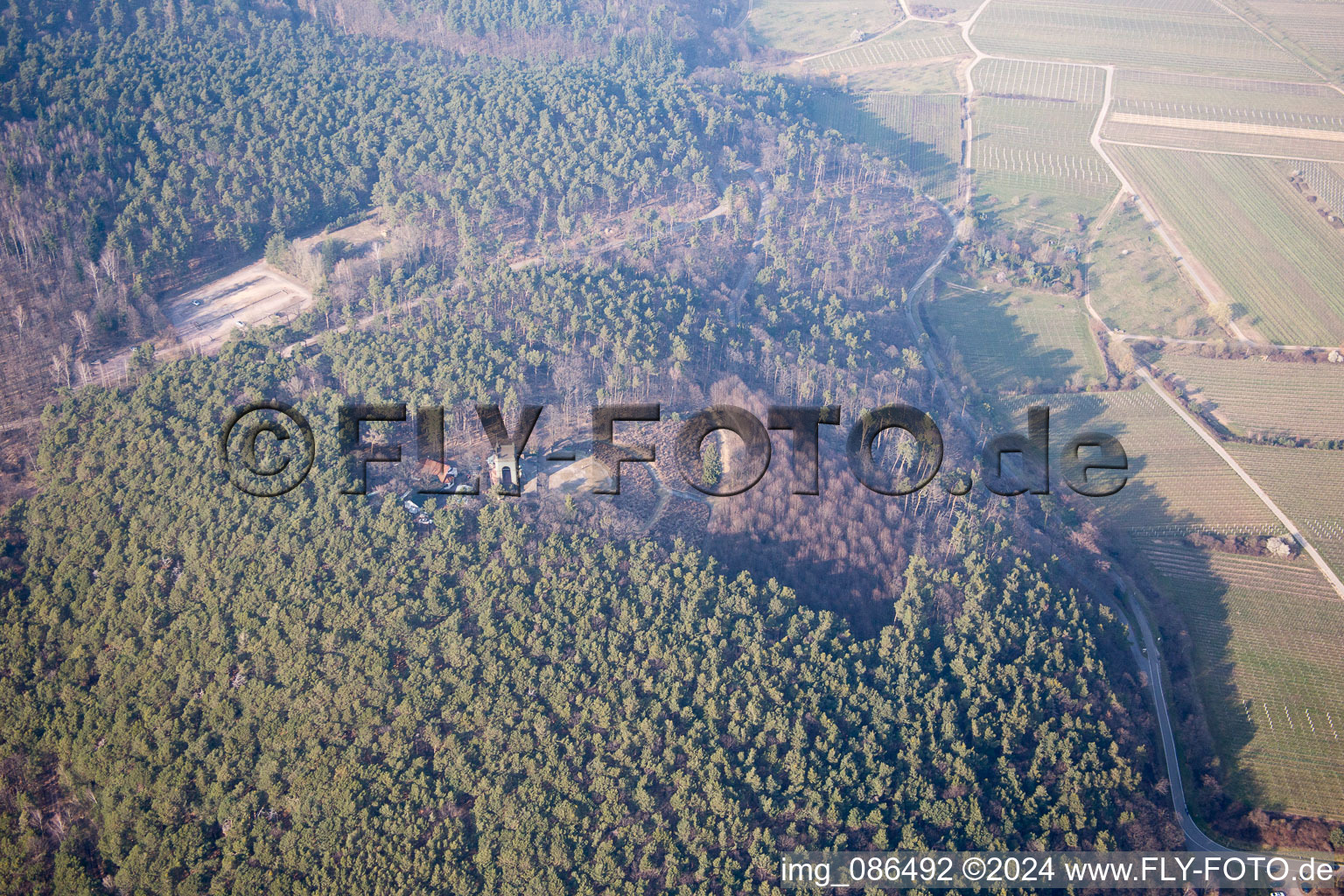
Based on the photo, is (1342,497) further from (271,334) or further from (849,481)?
(271,334)

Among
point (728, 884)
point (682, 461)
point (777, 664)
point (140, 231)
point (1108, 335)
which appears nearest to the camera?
point (728, 884)

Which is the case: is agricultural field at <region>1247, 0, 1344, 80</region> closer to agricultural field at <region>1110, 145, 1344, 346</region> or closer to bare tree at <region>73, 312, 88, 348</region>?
agricultural field at <region>1110, 145, 1344, 346</region>

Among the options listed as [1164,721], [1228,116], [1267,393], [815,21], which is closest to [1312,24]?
[1228,116]

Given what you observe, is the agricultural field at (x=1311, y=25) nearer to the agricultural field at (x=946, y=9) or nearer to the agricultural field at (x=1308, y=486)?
the agricultural field at (x=946, y=9)

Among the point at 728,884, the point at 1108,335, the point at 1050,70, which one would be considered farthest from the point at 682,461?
the point at 1050,70

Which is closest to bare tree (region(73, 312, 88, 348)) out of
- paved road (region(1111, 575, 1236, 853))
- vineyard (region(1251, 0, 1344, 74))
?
paved road (region(1111, 575, 1236, 853))

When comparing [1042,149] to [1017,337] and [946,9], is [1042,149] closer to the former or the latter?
[1017,337]
